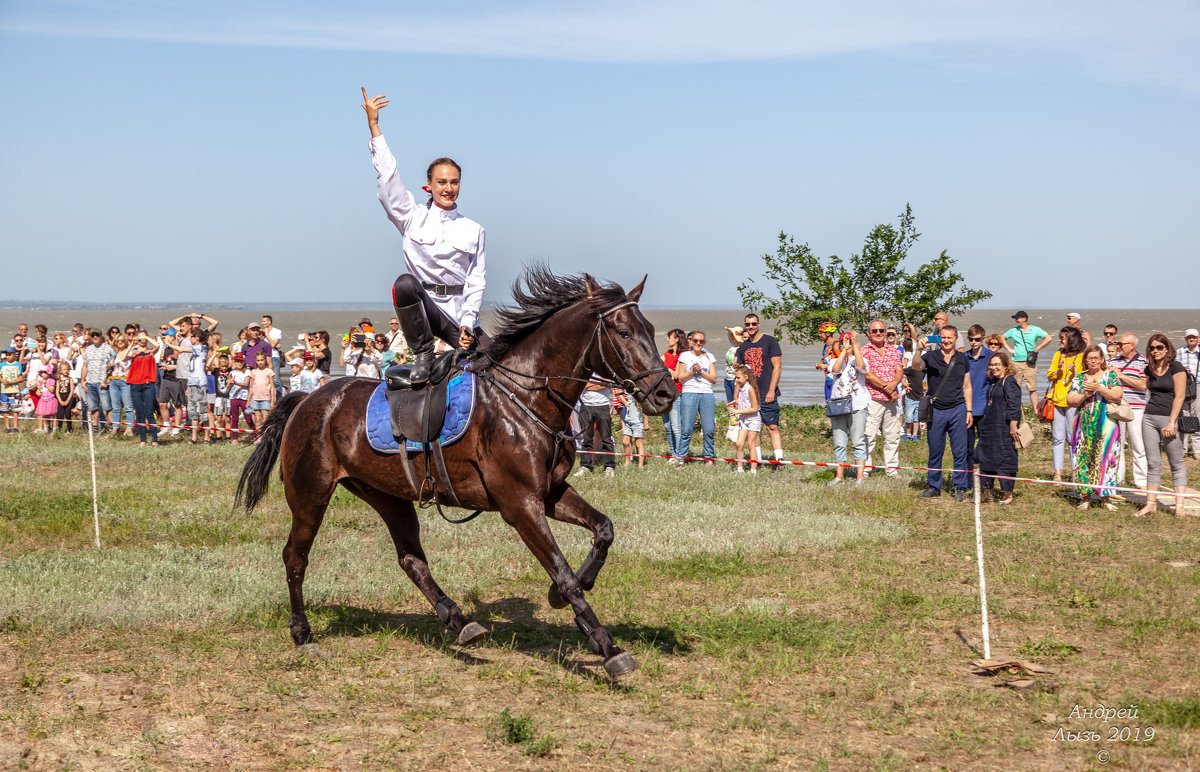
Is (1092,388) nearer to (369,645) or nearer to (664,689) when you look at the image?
(664,689)

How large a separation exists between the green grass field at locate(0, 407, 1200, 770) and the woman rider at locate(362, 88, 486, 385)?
7.52 ft

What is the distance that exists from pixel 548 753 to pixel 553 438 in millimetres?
2119

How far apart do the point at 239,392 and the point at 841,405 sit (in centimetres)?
1140

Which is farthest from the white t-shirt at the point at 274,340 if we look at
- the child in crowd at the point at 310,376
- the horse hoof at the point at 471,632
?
the horse hoof at the point at 471,632

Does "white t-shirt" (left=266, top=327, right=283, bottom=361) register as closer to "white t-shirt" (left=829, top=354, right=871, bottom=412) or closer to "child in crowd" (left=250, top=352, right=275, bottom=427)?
"child in crowd" (left=250, top=352, right=275, bottom=427)

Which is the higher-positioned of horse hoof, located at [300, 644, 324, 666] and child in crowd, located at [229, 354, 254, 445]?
child in crowd, located at [229, 354, 254, 445]

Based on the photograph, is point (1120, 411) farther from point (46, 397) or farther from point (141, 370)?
point (46, 397)

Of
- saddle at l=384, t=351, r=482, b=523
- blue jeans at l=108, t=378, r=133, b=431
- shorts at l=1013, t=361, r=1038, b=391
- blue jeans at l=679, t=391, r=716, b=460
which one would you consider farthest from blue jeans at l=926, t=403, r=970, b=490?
blue jeans at l=108, t=378, r=133, b=431

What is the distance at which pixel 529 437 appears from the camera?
23.2ft

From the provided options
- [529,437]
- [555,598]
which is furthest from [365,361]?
[555,598]

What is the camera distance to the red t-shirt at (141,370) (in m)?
20.6

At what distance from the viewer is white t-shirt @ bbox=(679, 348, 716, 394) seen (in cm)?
1627

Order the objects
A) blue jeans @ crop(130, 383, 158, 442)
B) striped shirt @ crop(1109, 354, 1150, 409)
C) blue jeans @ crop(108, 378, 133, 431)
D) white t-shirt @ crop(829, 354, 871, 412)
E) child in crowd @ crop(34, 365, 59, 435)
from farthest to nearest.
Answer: child in crowd @ crop(34, 365, 59, 435) < blue jeans @ crop(108, 378, 133, 431) < blue jeans @ crop(130, 383, 158, 442) < white t-shirt @ crop(829, 354, 871, 412) < striped shirt @ crop(1109, 354, 1150, 409)

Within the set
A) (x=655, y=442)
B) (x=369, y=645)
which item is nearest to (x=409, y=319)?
(x=369, y=645)
